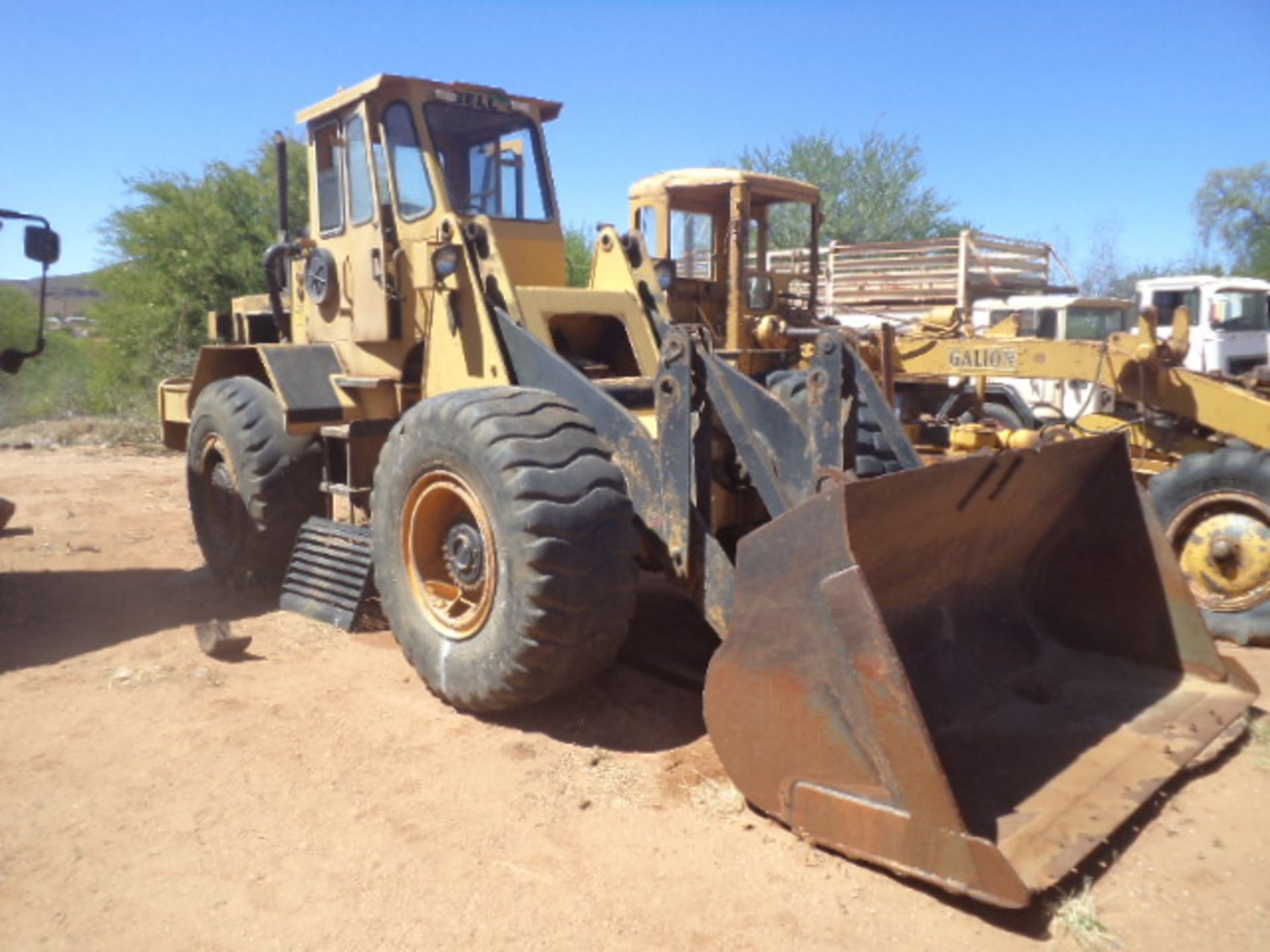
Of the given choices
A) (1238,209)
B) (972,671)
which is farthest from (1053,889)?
(1238,209)

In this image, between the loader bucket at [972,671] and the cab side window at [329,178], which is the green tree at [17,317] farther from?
the loader bucket at [972,671]

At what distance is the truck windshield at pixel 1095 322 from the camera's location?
1288cm

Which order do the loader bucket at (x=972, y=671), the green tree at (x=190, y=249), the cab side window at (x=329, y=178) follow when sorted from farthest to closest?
the green tree at (x=190, y=249) → the cab side window at (x=329, y=178) → the loader bucket at (x=972, y=671)

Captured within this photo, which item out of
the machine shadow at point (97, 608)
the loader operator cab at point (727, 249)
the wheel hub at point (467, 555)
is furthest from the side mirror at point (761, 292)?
the wheel hub at point (467, 555)

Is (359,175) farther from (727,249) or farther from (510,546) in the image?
(727,249)

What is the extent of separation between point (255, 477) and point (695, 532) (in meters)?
3.43

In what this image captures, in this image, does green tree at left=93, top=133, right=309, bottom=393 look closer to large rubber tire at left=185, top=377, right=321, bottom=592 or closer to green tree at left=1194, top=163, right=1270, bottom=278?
large rubber tire at left=185, top=377, right=321, bottom=592

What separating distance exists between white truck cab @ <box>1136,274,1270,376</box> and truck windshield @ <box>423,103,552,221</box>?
363 inches

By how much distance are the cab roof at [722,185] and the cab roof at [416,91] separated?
5.16 m

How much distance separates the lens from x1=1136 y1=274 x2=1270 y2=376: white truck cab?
476 inches

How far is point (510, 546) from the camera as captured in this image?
3836 millimetres

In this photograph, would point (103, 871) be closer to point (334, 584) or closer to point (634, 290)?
point (334, 584)

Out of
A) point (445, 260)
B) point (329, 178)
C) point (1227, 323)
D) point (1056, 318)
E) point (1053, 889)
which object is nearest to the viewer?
point (1053, 889)

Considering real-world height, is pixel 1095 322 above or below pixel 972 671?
above
